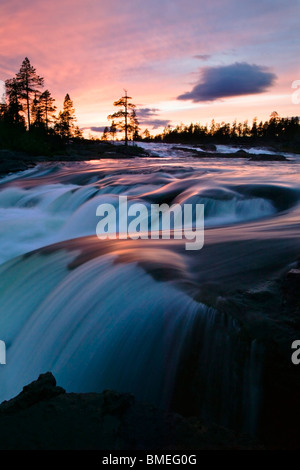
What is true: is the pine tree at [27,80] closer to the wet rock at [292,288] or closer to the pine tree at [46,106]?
the pine tree at [46,106]

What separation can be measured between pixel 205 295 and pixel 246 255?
111cm

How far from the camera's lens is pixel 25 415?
1.63 m

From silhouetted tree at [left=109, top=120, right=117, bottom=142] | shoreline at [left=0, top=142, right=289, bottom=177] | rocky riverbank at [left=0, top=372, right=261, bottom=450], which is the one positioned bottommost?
rocky riverbank at [left=0, top=372, right=261, bottom=450]

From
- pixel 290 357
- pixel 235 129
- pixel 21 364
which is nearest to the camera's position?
pixel 290 357

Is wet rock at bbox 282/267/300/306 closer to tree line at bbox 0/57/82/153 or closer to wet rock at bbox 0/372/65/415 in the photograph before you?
wet rock at bbox 0/372/65/415

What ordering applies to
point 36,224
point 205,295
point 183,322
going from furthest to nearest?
point 36,224
point 205,295
point 183,322

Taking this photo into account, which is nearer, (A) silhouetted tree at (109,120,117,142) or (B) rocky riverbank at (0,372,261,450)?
(B) rocky riverbank at (0,372,261,450)

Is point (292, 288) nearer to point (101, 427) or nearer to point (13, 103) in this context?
point (101, 427)

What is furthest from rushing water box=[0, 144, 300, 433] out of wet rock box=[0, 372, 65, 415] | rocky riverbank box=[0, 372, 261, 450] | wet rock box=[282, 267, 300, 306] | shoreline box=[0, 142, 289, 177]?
shoreline box=[0, 142, 289, 177]

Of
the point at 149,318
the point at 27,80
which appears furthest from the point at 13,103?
the point at 149,318
